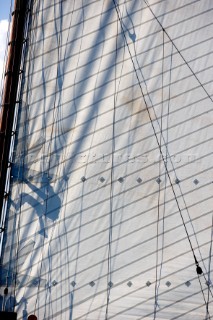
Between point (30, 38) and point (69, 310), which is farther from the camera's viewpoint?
point (30, 38)

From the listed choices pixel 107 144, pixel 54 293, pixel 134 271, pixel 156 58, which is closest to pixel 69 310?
pixel 54 293

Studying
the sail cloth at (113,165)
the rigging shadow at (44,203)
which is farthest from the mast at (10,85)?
the rigging shadow at (44,203)

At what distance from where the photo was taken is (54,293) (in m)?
9.48

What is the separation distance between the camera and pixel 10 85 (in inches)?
388

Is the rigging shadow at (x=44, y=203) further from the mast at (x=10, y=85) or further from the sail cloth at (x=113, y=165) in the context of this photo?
the mast at (x=10, y=85)

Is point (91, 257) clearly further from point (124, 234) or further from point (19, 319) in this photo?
point (19, 319)

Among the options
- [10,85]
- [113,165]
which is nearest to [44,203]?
[113,165]

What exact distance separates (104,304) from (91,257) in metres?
0.55

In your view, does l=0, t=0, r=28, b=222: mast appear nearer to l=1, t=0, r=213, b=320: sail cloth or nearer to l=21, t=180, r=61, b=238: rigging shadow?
l=1, t=0, r=213, b=320: sail cloth

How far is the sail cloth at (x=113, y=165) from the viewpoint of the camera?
948cm

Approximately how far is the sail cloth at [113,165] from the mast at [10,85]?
129 mm

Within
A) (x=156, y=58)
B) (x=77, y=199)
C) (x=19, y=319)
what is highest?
(x=156, y=58)

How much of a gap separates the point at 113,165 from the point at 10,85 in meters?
1.52

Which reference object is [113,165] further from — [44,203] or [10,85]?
[10,85]
